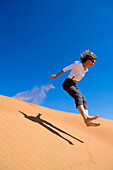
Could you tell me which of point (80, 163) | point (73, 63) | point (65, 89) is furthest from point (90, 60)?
point (80, 163)

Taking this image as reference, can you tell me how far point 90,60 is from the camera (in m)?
4.36

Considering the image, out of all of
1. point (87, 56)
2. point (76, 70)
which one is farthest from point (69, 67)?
point (87, 56)

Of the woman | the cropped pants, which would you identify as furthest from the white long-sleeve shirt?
the cropped pants

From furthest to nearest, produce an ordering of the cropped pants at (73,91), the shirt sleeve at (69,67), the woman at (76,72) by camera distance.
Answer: the shirt sleeve at (69,67)
the woman at (76,72)
the cropped pants at (73,91)

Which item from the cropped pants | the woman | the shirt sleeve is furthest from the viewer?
the shirt sleeve

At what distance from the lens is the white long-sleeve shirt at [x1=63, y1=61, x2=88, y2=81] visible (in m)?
4.26

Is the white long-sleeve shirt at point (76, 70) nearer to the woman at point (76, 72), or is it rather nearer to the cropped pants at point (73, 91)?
the woman at point (76, 72)

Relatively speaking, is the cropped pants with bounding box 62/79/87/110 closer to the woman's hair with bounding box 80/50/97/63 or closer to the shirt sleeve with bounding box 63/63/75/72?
the shirt sleeve with bounding box 63/63/75/72

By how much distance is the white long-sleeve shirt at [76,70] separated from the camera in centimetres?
426

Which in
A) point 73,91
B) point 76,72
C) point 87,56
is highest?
point 87,56

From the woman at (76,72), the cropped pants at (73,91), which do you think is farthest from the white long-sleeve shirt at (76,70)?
the cropped pants at (73,91)

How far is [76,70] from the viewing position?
4273 millimetres

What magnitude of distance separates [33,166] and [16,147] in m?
0.49

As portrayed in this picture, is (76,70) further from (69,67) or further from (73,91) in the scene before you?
(73,91)
